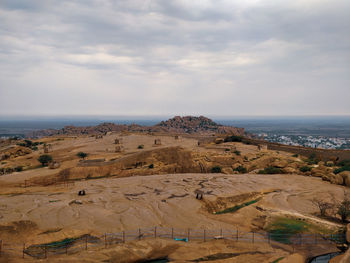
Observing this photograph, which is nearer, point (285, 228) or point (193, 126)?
point (285, 228)

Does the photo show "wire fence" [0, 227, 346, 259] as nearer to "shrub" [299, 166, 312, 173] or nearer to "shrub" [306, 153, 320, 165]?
"shrub" [299, 166, 312, 173]

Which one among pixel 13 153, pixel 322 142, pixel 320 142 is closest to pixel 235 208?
pixel 13 153

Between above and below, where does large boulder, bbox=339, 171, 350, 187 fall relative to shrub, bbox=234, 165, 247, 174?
above

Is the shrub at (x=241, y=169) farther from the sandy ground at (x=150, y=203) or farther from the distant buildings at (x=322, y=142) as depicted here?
the distant buildings at (x=322, y=142)

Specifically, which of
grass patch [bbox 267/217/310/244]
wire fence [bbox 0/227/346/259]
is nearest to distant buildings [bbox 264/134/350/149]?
grass patch [bbox 267/217/310/244]

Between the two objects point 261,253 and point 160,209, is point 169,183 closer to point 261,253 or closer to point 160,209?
point 160,209

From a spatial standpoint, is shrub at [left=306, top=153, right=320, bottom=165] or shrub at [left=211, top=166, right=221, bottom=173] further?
shrub at [left=306, top=153, right=320, bottom=165]

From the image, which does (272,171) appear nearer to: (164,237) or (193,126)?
(164,237)

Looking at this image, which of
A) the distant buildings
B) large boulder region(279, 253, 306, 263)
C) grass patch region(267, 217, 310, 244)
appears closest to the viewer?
large boulder region(279, 253, 306, 263)

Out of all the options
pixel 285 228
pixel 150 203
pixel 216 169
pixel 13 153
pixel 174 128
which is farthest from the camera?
pixel 174 128
